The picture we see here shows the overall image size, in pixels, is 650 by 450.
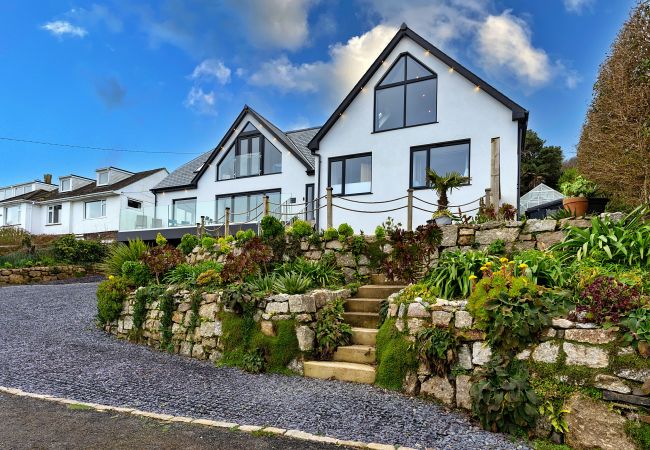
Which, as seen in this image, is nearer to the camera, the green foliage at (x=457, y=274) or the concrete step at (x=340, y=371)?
the concrete step at (x=340, y=371)

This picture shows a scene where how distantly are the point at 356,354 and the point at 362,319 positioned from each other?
80cm

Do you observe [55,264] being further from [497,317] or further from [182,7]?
[497,317]

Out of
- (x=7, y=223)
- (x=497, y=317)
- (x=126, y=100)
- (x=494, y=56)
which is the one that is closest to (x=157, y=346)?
(x=497, y=317)

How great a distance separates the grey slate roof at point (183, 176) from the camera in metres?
23.5

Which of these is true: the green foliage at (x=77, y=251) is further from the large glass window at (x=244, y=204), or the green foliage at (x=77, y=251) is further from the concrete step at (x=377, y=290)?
the concrete step at (x=377, y=290)

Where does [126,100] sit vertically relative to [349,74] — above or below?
below

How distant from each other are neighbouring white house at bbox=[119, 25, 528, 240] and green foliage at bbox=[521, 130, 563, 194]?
20.2 m

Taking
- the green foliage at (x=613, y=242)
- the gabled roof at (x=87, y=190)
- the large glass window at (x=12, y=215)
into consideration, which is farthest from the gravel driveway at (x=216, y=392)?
the large glass window at (x=12, y=215)

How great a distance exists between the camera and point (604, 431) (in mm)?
3848

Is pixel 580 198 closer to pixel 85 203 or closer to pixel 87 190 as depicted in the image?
pixel 85 203

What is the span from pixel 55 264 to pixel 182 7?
13335mm

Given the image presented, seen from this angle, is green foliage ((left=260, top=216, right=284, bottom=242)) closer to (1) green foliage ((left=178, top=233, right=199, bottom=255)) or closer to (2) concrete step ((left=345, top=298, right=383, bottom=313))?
(2) concrete step ((left=345, top=298, right=383, bottom=313))

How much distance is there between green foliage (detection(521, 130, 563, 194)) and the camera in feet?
108

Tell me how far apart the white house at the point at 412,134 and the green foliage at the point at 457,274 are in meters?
8.01
